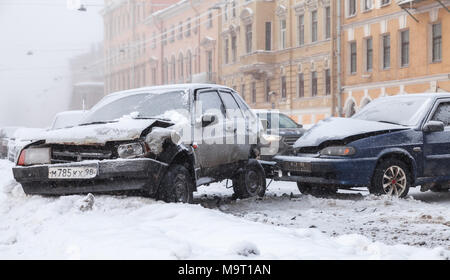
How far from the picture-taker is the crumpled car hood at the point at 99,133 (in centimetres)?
763

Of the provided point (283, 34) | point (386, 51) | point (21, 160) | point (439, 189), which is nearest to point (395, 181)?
point (439, 189)

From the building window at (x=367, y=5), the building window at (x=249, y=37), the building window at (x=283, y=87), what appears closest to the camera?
the building window at (x=367, y=5)

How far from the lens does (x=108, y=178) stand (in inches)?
299

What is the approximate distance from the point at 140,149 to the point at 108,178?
444mm

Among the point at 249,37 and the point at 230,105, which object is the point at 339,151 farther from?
the point at 249,37

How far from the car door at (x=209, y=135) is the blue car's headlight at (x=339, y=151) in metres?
1.42

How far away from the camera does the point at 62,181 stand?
779 centimetres

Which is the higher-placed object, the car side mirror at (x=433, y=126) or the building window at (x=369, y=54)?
the building window at (x=369, y=54)

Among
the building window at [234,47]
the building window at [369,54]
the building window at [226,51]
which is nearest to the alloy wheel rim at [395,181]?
the building window at [369,54]

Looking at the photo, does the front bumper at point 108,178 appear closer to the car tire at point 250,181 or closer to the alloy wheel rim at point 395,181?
the car tire at point 250,181

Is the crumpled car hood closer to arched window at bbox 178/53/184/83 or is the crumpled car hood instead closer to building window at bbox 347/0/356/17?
building window at bbox 347/0/356/17

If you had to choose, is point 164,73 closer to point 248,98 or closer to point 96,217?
point 248,98

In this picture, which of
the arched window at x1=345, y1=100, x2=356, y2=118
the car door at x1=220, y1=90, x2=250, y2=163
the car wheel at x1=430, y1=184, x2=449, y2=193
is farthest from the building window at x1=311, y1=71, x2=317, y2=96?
the car door at x1=220, y1=90, x2=250, y2=163

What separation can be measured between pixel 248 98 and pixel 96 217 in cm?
4007
